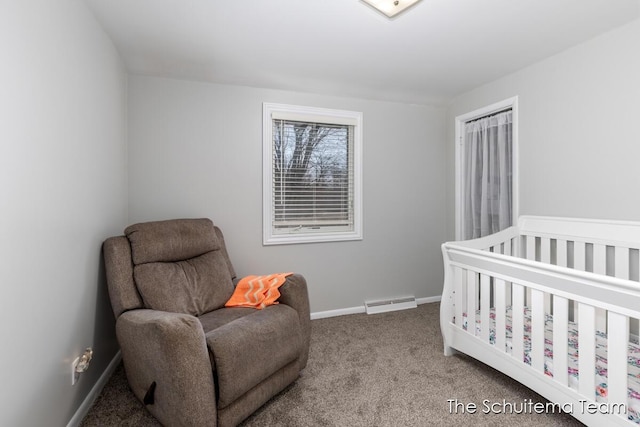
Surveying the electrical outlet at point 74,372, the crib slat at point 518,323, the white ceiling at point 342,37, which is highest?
the white ceiling at point 342,37

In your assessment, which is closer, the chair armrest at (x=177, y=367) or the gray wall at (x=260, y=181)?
the chair armrest at (x=177, y=367)

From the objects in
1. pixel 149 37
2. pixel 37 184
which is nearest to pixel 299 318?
pixel 37 184

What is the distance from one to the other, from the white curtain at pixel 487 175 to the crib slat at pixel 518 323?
47.9 inches

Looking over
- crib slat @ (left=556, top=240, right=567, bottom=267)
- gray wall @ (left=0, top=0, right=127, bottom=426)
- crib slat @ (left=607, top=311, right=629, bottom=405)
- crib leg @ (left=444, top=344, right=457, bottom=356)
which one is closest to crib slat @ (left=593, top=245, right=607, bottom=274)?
crib slat @ (left=556, top=240, right=567, bottom=267)

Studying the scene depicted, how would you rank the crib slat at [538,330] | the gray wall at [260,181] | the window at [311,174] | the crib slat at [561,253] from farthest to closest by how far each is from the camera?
the window at [311,174]
the gray wall at [260,181]
the crib slat at [561,253]
the crib slat at [538,330]

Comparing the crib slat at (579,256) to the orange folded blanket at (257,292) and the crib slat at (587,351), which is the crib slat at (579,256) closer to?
the crib slat at (587,351)

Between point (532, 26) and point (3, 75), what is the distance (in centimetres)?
265

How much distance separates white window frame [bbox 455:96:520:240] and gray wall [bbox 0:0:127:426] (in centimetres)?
306

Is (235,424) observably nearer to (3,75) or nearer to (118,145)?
(3,75)

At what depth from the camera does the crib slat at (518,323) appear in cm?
174

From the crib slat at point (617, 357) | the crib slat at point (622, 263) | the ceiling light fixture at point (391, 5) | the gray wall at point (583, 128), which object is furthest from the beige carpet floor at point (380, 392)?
the ceiling light fixture at point (391, 5)

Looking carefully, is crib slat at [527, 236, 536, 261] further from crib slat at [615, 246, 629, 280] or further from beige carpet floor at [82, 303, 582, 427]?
beige carpet floor at [82, 303, 582, 427]

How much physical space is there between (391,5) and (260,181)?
172cm

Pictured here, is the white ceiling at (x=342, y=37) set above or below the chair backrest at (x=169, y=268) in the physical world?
above
